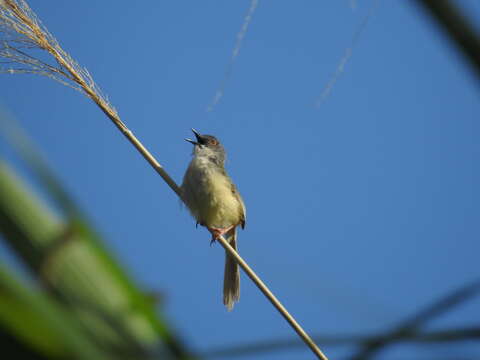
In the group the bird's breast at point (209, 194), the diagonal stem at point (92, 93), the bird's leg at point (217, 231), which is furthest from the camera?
the bird's leg at point (217, 231)

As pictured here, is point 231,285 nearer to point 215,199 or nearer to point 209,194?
point 215,199

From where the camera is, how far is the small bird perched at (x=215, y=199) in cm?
767

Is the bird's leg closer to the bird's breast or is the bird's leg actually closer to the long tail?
the bird's breast

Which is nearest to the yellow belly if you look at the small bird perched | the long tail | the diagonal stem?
the small bird perched

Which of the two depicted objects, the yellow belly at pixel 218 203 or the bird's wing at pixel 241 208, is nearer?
the yellow belly at pixel 218 203

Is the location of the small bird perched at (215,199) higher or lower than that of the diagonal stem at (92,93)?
higher

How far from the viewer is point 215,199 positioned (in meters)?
7.78

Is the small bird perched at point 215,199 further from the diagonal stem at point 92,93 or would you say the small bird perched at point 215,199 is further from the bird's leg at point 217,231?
the diagonal stem at point 92,93

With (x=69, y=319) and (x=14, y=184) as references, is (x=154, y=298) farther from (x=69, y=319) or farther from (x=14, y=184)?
(x=14, y=184)

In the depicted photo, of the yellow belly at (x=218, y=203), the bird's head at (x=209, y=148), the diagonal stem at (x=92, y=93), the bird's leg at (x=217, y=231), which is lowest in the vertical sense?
the diagonal stem at (x=92, y=93)

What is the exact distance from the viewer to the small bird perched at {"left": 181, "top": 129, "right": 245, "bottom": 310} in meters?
7.67

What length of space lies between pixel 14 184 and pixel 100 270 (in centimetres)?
15

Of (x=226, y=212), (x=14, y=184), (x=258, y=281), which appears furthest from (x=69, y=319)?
(x=226, y=212)

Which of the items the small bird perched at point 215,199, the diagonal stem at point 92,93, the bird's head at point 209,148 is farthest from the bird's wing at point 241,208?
the diagonal stem at point 92,93
